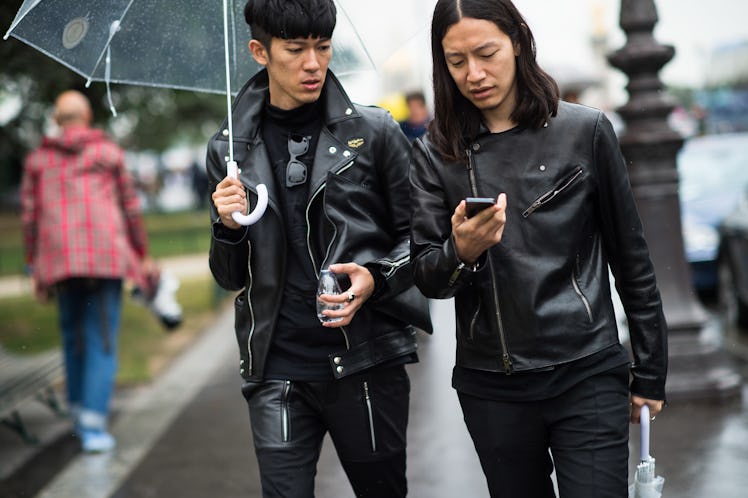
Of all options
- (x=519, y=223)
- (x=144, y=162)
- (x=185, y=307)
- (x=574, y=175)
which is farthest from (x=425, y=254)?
(x=144, y=162)

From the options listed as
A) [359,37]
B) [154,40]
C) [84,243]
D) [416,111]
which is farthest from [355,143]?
[416,111]

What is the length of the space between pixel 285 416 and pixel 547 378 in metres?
0.87

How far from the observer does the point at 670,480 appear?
5215 mm

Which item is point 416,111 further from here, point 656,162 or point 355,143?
point 355,143

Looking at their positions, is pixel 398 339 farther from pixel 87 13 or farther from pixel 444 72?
pixel 87 13

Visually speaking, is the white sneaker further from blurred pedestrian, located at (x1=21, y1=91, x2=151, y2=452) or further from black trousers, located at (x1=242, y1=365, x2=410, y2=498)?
black trousers, located at (x1=242, y1=365, x2=410, y2=498)

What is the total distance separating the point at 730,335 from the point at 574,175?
7.09 meters

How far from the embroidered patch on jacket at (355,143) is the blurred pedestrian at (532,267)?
1.28 feet

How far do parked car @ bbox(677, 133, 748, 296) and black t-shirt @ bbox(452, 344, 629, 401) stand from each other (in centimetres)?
776

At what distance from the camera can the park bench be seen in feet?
20.7

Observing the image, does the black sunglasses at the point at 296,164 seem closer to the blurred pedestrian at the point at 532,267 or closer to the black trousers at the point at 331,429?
the blurred pedestrian at the point at 532,267

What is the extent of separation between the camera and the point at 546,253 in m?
2.91

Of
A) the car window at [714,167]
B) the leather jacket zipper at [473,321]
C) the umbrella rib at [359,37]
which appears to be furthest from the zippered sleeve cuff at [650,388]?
the car window at [714,167]

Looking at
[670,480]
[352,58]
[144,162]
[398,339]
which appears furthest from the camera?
[144,162]
